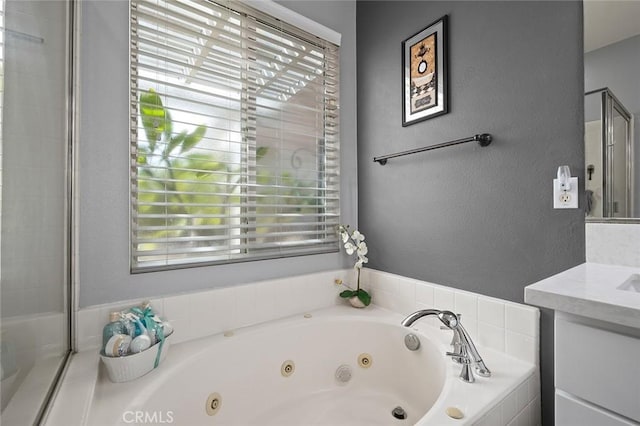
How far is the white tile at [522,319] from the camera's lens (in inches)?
43.8

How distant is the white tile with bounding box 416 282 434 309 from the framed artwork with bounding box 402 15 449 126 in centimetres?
89

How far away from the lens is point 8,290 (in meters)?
0.64

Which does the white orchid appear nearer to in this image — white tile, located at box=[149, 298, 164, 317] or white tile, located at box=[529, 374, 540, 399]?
white tile, located at box=[529, 374, 540, 399]

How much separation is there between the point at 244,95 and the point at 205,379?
1.37 meters

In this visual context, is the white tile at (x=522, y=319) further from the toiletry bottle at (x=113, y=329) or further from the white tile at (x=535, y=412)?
the toiletry bottle at (x=113, y=329)

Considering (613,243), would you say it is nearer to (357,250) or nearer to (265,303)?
(357,250)

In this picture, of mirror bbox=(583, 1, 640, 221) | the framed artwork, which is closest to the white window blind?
the framed artwork

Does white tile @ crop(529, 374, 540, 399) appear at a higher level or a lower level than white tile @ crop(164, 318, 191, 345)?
lower

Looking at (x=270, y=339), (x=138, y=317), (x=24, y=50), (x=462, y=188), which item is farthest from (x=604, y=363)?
(x=24, y=50)

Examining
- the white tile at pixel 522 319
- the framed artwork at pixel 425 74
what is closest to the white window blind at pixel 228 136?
the framed artwork at pixel 425 74

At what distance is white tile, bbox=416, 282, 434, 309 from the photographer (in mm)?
1497

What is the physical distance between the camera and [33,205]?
800 millimetres

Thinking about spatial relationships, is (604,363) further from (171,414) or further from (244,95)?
(244,95)

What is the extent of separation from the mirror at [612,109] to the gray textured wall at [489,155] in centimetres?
3
